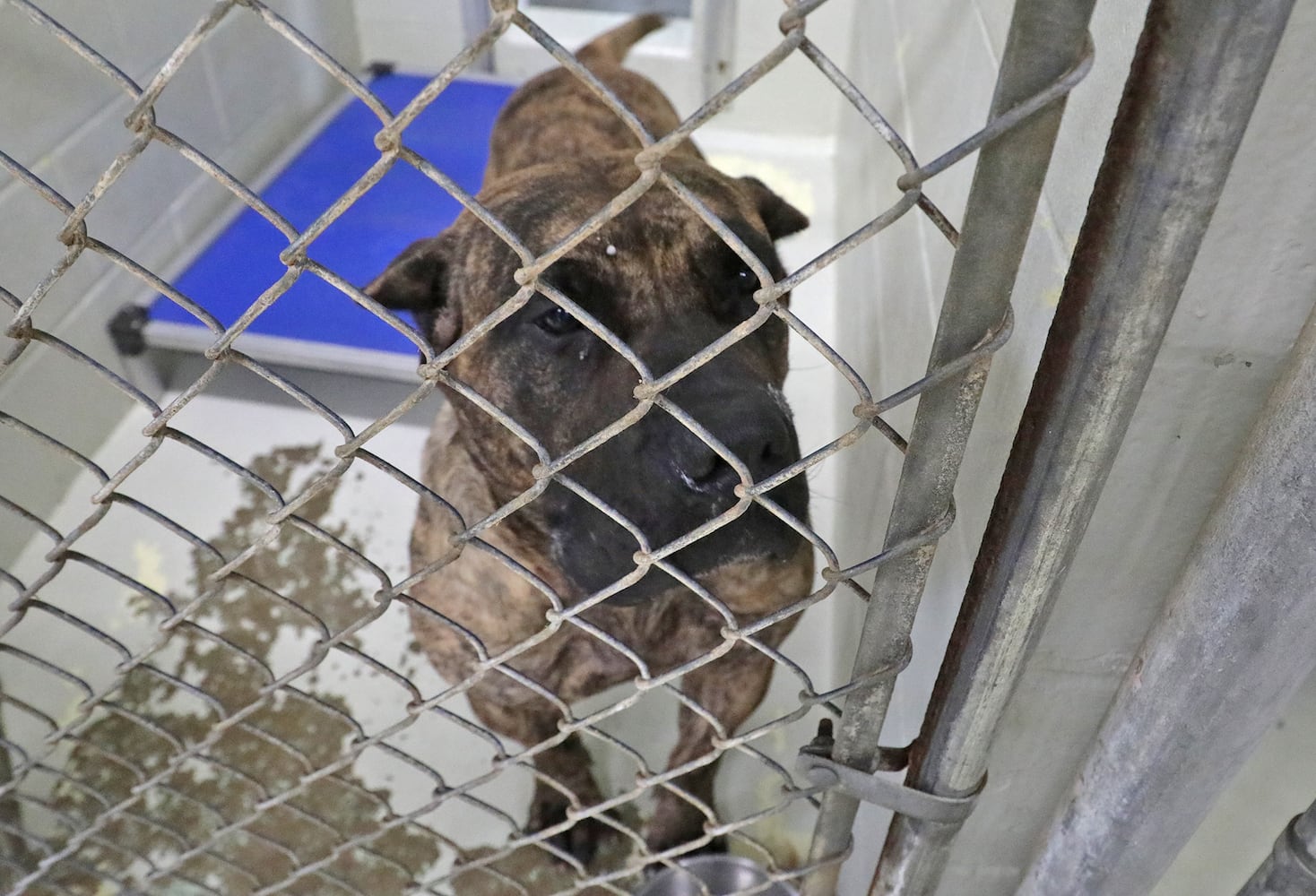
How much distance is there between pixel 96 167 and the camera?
8.75 feet

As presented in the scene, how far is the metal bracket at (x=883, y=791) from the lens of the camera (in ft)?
3.14

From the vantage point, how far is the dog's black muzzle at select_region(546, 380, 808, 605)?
101 centimetres

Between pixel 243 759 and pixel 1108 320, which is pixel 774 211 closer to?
pixel 1108 320

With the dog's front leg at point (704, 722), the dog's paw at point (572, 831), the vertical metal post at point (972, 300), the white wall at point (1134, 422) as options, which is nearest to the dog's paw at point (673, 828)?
the dog's front leg at point (704, 722)

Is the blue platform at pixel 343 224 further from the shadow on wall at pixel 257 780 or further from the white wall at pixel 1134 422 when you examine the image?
the white wall at pixel 1134 422

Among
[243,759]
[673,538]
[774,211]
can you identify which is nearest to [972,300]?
[673,538]

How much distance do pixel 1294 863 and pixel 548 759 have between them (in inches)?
48.8

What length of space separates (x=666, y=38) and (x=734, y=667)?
132 inches

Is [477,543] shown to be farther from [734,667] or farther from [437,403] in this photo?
[437,403]

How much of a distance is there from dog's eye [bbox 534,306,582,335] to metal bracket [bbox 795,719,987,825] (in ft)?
2.08

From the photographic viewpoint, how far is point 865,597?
89 centimetres

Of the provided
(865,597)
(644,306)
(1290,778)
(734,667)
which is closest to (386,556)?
(734,667)

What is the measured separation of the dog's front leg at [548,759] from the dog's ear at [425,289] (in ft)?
1.93

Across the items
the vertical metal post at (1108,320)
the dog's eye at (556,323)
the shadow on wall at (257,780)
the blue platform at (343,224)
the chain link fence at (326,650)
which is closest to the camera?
the vertical metal post at (1108,320)
